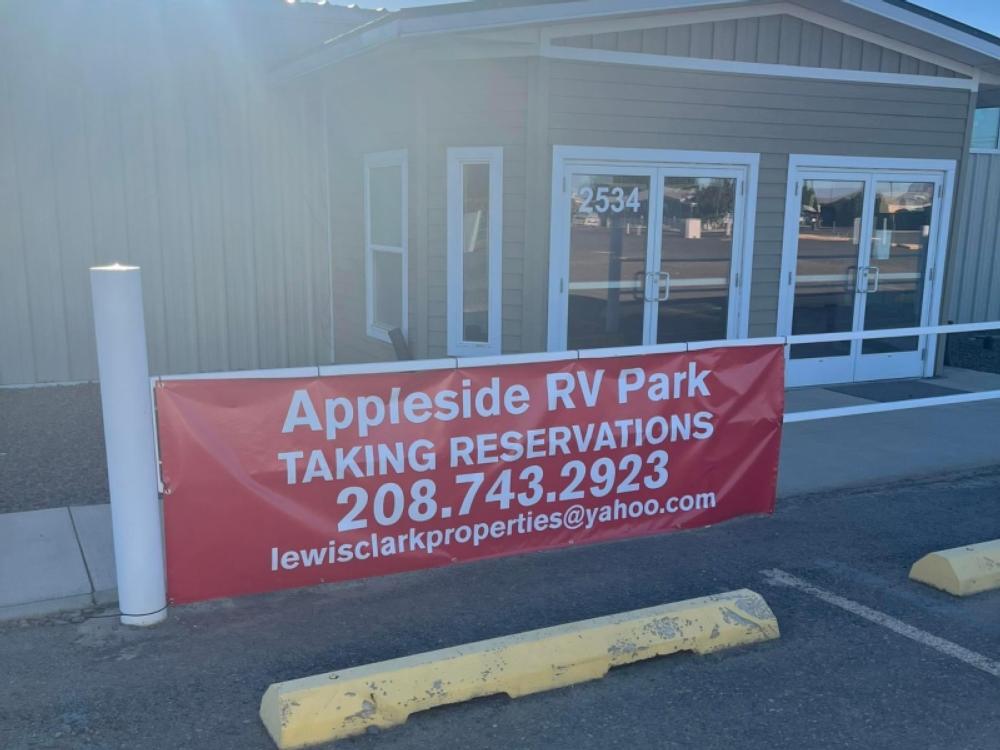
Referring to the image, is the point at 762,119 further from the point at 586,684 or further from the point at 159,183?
the point at 586,684

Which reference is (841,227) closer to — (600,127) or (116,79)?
(600,127)

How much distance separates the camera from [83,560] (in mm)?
5094

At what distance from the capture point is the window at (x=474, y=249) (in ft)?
26.3

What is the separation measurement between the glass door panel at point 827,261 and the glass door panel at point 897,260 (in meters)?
0.23

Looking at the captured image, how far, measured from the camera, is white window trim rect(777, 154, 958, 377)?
9234mm

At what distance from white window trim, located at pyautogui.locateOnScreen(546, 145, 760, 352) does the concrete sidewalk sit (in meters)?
1.84

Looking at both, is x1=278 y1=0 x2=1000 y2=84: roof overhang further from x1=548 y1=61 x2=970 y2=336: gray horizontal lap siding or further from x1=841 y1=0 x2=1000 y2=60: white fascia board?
x1=548 y1=61 x2=970 y2=336: gray horizontal lap siding

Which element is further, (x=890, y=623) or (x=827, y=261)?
(x=827, y=261)

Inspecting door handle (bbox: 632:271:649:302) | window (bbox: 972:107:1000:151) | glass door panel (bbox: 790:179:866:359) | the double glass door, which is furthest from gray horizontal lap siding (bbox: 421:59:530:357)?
window (bbox: 972:107:1000:151)

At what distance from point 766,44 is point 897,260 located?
118 inches

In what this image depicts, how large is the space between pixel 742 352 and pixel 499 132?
322cm

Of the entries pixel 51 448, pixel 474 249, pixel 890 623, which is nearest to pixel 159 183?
pixel 51 448

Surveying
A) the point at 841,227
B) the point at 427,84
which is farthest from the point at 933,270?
the point at 427,84

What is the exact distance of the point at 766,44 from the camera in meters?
8.70
